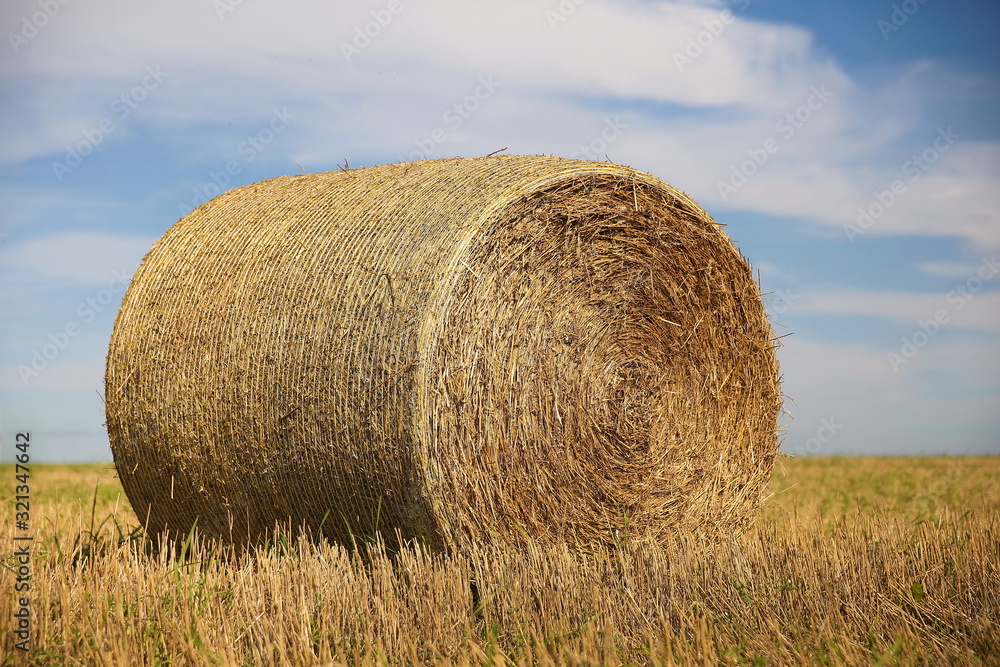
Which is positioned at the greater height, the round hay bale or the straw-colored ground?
the round hay bale

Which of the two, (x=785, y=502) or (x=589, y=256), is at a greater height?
(x=589, y=256)

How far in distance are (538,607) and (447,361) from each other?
1.38 m

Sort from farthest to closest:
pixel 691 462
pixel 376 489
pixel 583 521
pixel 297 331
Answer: pixel 691 462, pixel 583 521, pixel 297 331, pixel 376 489

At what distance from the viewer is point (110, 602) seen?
4770mm

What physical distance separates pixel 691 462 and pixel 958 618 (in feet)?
7.51

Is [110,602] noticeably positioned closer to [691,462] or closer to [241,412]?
[241,412]

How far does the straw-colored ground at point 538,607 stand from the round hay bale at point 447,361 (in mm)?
398

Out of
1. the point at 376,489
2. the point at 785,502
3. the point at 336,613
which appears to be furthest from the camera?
the point at 785,502

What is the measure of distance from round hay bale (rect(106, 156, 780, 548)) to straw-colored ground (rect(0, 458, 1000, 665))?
1.31 feet

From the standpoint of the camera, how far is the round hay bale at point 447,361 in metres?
5.04

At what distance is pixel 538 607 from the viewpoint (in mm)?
4734

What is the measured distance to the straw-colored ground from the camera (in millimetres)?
4121

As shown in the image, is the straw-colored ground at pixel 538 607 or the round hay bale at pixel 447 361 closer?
the straw-colored ground at pixel 538 607

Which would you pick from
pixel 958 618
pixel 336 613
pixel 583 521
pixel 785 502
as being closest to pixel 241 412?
pixel 336 613
